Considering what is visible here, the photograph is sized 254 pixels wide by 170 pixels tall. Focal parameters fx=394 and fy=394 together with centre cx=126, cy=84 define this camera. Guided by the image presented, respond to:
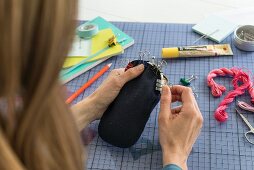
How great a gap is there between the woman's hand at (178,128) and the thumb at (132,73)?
0.25 feet

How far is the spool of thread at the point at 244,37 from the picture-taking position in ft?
3.59

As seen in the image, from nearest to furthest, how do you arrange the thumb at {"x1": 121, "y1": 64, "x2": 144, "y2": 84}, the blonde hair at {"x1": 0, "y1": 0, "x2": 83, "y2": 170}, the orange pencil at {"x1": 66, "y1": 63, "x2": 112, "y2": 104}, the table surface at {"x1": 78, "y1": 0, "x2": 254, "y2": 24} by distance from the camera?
the blonde hair at {"x1": 0, "y1": 0, "x2": 83, "y2": 170}, the thumb at {"x1": 121, "y1": 64, "x2": 144, "y2": 84}, the orange pencil at {"x1": 66, "y1": 63, "x2": 112, "y2": 104}, the table surface at {"x1": 78, "y1": 0, "x2": 254, "y2": 24}

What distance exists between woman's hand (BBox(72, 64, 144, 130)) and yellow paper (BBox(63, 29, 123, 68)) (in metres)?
0.17

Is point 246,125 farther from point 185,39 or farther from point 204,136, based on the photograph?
point 185,39

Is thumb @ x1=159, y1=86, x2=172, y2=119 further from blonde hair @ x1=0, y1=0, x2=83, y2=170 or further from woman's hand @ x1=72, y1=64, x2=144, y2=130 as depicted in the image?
blonde hair @ x1=0, y1=0, x2=83, y2=170

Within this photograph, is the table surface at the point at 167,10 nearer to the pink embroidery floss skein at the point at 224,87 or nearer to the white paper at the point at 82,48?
the white paper at the point at 82,48

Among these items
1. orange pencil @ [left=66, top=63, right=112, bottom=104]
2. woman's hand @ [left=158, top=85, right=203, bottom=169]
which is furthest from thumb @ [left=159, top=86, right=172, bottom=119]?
orange pencil @ [left=66, top=63, right=112, bottom=104]

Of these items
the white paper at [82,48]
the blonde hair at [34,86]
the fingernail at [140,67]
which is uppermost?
the blonde hair at [34,86]

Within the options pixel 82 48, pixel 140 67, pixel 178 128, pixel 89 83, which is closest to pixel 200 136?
pixel 178 128

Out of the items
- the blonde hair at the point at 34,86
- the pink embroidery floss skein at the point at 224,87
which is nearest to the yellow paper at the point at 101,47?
the pink embroidery floss skein at the point at 224,87

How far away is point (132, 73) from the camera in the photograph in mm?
914

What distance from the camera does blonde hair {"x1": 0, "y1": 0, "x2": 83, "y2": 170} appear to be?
0.42 m

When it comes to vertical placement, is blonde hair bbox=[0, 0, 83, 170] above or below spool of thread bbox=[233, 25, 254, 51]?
above

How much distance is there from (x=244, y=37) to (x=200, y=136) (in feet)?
1.21
